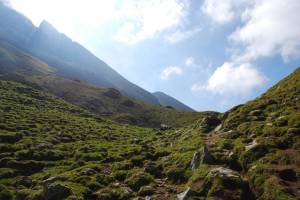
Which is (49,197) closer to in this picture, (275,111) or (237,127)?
(237,127)

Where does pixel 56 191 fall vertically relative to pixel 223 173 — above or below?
below

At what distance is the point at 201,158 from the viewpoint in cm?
2769

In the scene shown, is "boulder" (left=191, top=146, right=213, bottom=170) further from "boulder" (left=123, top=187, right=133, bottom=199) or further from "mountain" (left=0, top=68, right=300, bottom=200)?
"boulder" (left=123, top=187, right=133, bottom=199)

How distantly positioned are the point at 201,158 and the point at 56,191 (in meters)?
11.4

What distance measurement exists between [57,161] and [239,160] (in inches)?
885

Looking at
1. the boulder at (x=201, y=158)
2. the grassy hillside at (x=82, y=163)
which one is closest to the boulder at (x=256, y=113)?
the grassy hillside at (x=82, y=163)

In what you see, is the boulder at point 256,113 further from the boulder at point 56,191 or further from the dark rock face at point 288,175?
the boulder at point 56,191

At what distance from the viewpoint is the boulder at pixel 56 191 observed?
1023 inches

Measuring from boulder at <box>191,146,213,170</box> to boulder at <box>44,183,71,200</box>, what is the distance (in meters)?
9.97

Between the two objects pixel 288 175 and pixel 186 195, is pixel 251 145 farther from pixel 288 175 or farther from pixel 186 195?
pixel 186 195

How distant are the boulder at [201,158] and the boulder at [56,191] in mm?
9968

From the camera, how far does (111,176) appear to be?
3062 centimetres

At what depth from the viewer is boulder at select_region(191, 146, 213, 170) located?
89.1 ft

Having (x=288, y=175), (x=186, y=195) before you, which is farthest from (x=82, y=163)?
(x=288, y=175)
